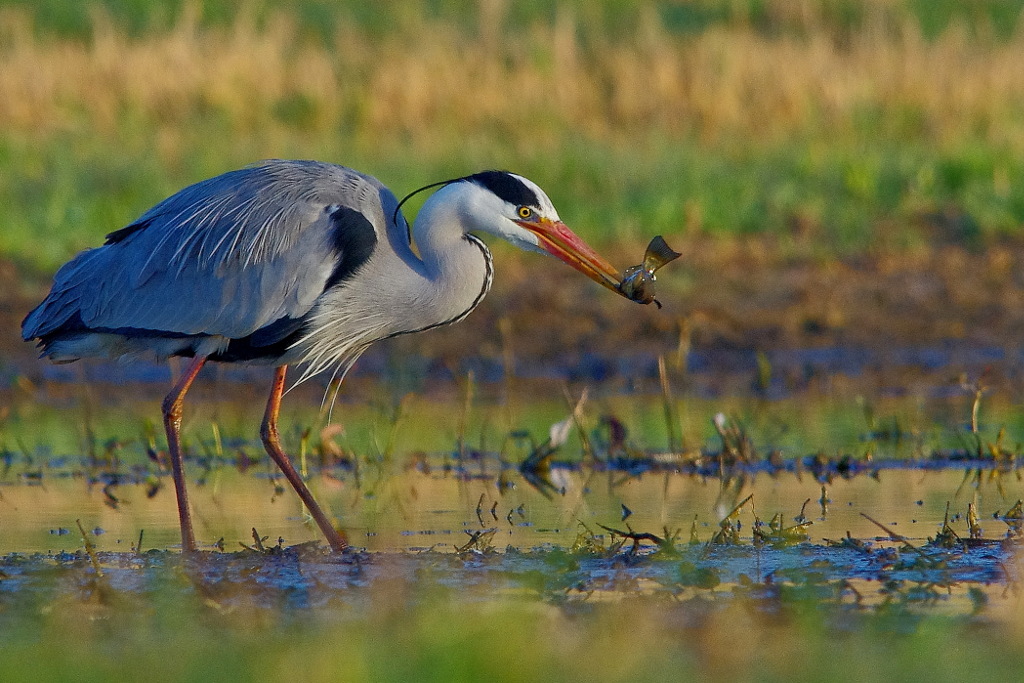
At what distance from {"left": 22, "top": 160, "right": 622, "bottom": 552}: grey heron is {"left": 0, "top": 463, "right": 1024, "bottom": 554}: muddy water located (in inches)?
10.5

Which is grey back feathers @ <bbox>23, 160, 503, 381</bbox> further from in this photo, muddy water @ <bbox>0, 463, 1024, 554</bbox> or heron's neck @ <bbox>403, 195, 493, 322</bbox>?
muddy water @ <bbox>0, 463, 1024, 554</bbox>

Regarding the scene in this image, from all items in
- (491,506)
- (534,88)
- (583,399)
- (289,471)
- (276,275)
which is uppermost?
(534,88)

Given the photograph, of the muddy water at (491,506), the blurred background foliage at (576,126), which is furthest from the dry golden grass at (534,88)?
the muddy water at (491,506)

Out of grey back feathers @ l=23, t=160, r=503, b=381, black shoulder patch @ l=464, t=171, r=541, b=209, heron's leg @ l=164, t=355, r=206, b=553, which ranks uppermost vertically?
black shoulder patch @ l=464, t=171, r=541, b=209

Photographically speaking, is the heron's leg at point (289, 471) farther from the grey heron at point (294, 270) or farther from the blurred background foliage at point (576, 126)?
the blurred background foliage at point (576, 126)

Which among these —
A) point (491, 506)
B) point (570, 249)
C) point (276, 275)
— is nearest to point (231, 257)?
point (276, 275)

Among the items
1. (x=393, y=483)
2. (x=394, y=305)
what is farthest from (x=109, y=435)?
(x=394, y=305)

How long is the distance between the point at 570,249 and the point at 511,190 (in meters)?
0.30

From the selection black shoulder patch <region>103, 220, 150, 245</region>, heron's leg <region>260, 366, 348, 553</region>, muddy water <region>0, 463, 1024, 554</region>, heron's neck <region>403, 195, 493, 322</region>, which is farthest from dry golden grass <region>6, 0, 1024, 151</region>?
heron's neck <region>403, 195, 493, 322</region>

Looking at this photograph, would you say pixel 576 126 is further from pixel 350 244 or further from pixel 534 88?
pixel 350 244

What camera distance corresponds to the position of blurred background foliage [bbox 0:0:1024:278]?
1148 cm

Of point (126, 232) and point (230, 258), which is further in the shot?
point (126, 232)

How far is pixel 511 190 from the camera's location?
19.9 feet

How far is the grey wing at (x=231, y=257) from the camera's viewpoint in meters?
6.18
